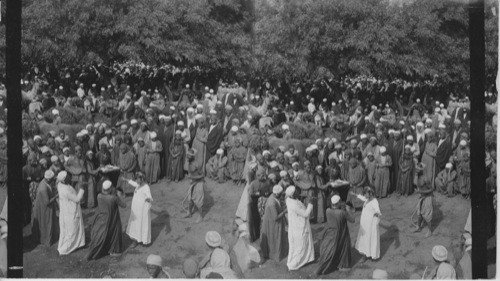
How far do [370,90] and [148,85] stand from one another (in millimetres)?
2609

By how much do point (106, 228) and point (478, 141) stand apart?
4171mm

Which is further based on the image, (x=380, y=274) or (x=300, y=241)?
(x=300, y=241)

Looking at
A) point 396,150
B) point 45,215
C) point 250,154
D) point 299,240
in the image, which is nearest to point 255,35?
point 250,154

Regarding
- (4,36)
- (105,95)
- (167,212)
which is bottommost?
(167,212)

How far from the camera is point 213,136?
29.1ft

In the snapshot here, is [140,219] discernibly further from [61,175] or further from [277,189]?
[277,189]

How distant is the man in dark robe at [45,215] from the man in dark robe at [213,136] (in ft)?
5.86

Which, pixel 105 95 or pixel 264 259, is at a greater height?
pixel 105 95

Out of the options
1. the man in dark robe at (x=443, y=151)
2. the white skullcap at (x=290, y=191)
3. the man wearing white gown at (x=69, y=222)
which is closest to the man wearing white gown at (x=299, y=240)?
the white skullcap at (x=290, y=191)

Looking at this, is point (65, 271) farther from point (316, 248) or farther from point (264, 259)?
point (316, 248)

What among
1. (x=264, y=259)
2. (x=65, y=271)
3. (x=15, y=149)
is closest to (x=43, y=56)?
(x=15, y=149)

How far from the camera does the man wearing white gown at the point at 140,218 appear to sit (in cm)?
850

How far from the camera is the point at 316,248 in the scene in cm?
848

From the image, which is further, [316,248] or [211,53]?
[211,53]
